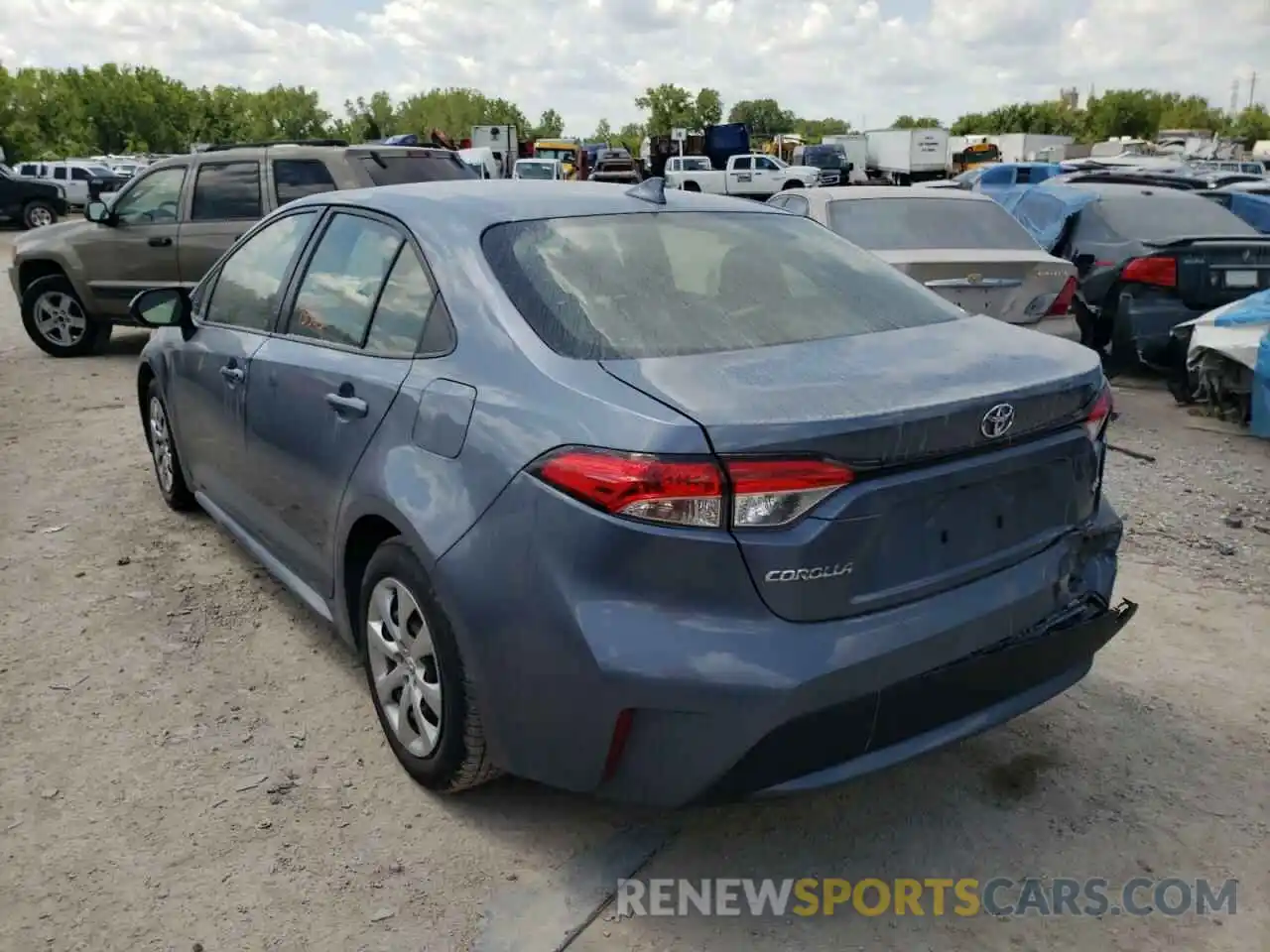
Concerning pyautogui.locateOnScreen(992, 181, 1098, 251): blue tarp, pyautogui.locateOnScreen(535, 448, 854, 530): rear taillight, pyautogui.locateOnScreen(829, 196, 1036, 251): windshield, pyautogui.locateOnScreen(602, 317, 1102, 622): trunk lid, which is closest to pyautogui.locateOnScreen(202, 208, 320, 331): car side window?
pyautogui.locateOnScreen(602, 317, 1102, 622): trunk lid

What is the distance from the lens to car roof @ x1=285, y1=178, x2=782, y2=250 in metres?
3.07

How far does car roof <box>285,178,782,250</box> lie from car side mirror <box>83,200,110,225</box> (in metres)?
6.57

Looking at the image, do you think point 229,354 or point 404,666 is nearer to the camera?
point 404,666

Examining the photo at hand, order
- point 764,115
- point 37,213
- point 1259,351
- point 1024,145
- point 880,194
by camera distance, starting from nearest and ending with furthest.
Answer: point 1259,351 → point 880,194 → point 37,213 → point 1024,145 → point 764,115

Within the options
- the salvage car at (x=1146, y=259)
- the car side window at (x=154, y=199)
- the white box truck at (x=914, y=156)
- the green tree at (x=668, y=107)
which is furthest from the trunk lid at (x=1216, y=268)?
the green tree at (x=668, y=107)

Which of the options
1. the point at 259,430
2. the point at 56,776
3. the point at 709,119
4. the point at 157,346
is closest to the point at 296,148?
the point at 157,346

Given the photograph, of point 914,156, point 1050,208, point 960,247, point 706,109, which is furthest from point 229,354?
point 706,109

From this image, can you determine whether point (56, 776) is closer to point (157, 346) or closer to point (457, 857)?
point (457, 857)

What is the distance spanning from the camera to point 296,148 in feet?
29.3

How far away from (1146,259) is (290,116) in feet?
344

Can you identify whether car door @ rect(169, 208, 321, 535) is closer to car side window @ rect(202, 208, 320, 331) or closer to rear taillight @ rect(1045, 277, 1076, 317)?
car side window @ rect(202, 208, 320, 331)

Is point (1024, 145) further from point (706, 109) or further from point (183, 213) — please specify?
point (183, 213)

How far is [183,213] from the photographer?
919 cm

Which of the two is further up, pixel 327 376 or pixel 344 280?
pixel 344 280
